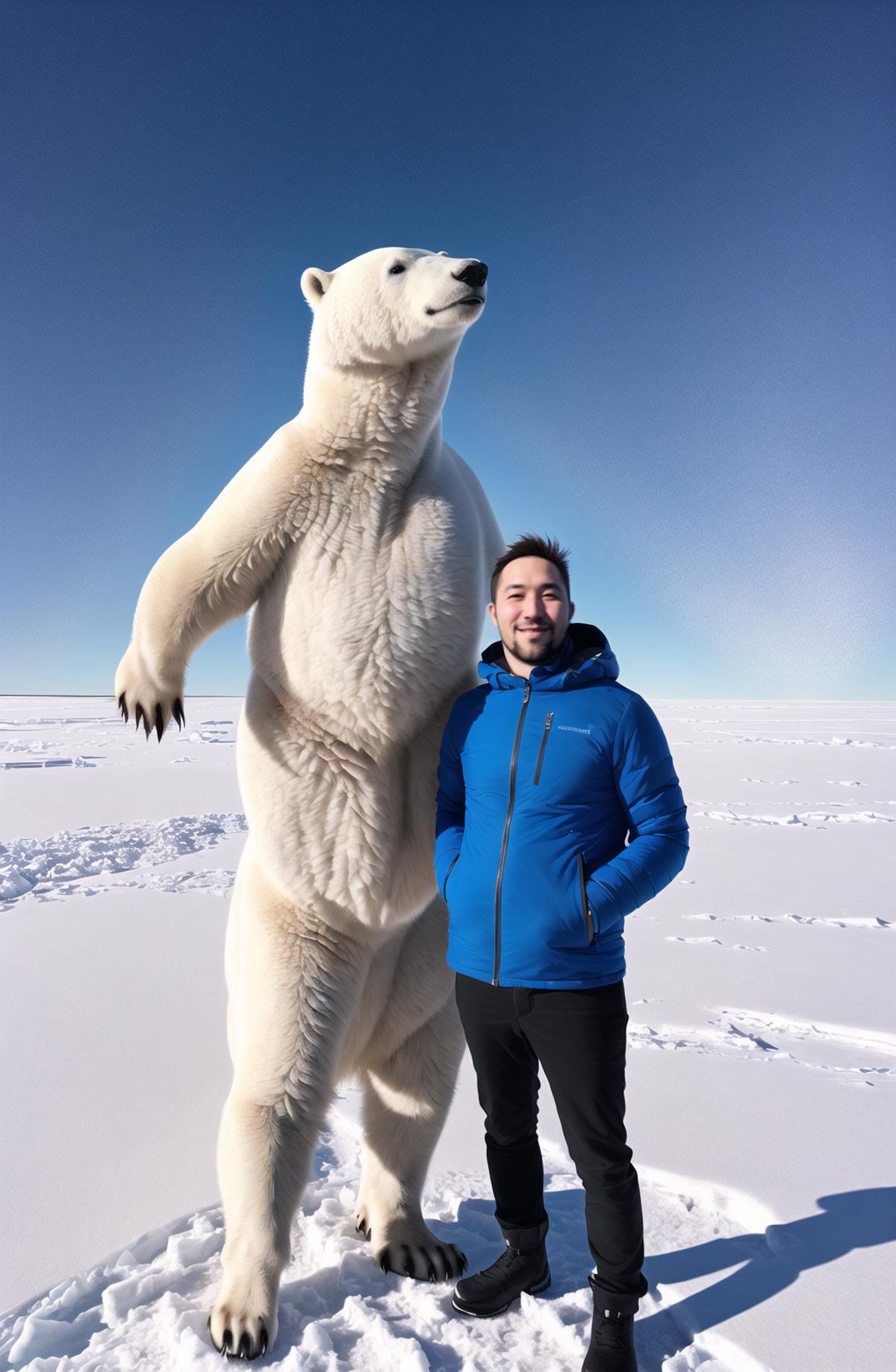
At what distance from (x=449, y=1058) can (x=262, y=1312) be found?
2.05 ft

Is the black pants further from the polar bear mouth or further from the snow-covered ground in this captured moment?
the polar bear mouth

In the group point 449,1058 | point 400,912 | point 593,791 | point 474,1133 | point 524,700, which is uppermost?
point 524,700

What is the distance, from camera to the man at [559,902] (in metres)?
1.42

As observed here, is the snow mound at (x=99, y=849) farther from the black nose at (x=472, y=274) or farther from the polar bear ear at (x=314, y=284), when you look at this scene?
the black nose at (x=472, y=274)

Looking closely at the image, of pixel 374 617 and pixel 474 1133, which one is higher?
pixel 374 617

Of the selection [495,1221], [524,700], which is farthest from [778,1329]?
[524,700]

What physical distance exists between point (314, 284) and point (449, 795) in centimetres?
130

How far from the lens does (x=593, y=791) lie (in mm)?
1469

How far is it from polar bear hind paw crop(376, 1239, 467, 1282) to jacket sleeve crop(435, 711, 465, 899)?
86 centimetres

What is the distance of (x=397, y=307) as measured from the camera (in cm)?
169

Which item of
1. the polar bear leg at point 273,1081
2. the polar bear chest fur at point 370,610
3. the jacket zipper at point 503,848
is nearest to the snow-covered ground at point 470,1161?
the polar bear leg at point 273,1081

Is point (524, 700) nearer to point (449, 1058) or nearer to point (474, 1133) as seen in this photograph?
point (449, 1058)

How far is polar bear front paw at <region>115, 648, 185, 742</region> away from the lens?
1824 mm

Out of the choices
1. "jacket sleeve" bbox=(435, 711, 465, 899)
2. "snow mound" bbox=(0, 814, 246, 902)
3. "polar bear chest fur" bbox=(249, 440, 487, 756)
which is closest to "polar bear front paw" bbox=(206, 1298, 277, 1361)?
"jacket sleeve" bbox=(435, 711, 465, 899)
